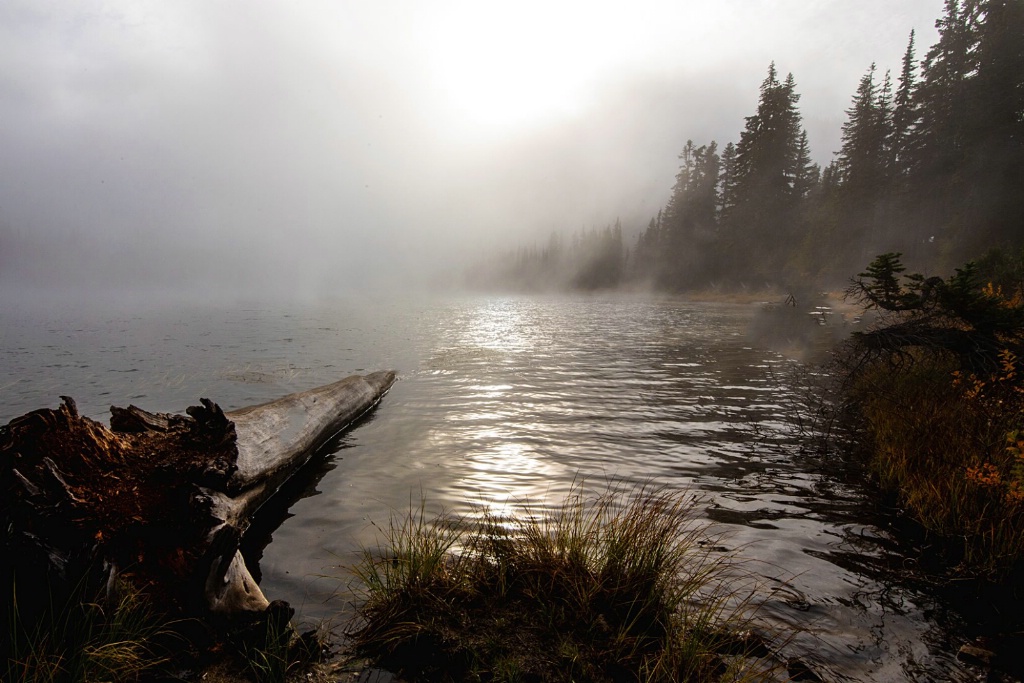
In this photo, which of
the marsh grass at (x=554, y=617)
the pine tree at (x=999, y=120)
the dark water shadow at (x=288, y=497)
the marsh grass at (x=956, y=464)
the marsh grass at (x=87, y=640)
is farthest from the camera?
the pine tree at (x=999, y=120)

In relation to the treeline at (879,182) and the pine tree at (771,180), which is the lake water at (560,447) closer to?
the treeline at (879,182)

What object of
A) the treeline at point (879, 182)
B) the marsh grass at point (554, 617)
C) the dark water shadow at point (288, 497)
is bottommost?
the dark water shadow at point (288, 497)

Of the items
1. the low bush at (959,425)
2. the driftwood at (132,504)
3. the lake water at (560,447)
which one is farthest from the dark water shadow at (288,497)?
the low bush at (959,425)

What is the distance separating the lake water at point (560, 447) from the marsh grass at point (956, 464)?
1.93 ft

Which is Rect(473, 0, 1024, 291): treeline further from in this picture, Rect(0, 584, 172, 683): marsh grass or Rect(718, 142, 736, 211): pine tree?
Rect(0, 584, 172, 683): marsh grass

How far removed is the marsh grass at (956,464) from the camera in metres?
4.38

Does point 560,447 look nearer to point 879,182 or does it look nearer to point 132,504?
point 132,504

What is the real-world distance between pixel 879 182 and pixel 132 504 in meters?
65.6

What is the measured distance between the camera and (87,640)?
2877mm

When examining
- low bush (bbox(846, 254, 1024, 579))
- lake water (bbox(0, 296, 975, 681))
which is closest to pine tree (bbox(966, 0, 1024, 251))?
lake water (bbox(0, 296, 975, 681))

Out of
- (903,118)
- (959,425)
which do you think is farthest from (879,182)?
(959,425)

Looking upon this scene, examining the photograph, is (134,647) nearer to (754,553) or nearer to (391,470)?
(391,470)

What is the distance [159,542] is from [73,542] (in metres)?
0.50

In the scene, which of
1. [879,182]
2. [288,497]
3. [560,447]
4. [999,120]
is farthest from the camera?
[879,182]
